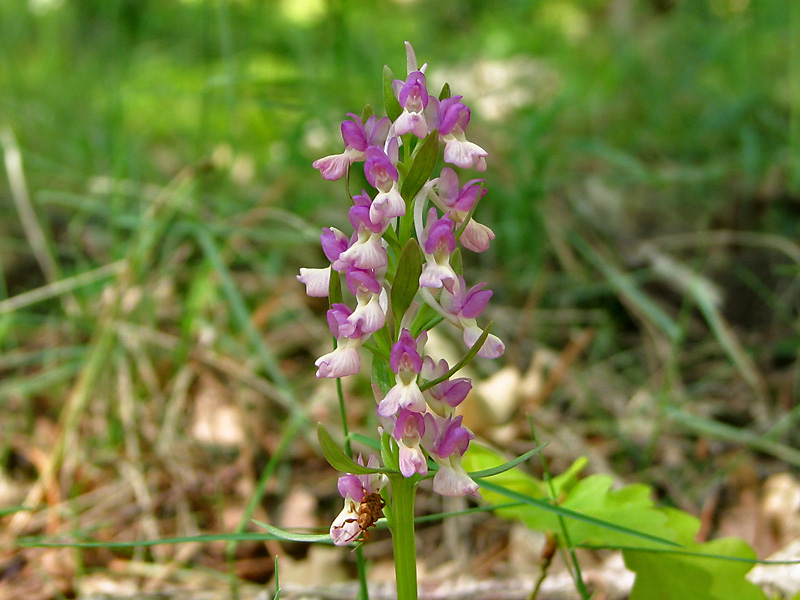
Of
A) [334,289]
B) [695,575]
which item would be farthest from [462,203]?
[695,575]

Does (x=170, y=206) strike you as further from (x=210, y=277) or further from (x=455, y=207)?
(x=455, y=207)

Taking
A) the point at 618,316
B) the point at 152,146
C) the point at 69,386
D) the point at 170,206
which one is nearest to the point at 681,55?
the point at 618,316

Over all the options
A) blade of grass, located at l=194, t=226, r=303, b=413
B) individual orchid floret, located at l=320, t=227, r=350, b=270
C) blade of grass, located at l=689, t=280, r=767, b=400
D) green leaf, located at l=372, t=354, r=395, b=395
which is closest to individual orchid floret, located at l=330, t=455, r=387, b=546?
green leaf, located at l=372, t=354, r=395, b=395

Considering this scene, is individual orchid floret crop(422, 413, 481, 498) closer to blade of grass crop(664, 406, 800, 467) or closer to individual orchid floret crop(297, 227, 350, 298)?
individual orchid floret crop(297, 227, 350, 298)

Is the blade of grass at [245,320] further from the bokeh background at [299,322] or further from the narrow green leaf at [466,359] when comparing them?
the narrow green leaf at [466,359]

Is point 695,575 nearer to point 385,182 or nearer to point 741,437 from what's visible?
point 385,182
